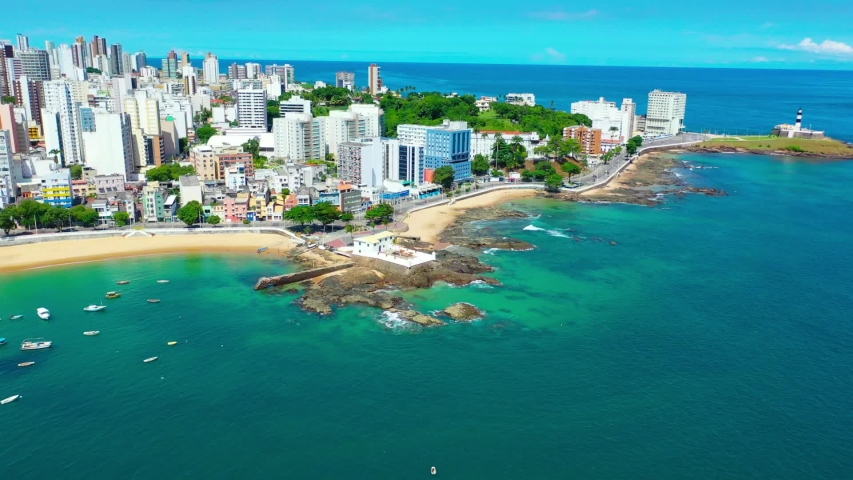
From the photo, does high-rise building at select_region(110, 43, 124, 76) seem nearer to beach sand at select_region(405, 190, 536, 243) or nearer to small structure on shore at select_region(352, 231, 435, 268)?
beach sand at select_region(405, 190, 536, 243)

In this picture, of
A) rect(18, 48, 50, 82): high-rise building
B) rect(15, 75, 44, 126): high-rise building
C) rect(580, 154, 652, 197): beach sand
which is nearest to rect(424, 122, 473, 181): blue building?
rect(580, 154, 652, 197): beach sand

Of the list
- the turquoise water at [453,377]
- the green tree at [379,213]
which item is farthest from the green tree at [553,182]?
the turquoise water at [453,377]

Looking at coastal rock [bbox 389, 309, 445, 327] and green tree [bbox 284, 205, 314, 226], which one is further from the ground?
green tree [bbox 284, 205, 314, 226]

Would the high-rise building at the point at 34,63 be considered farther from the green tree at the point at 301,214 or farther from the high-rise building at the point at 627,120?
the high-rise building at the point at 627,120

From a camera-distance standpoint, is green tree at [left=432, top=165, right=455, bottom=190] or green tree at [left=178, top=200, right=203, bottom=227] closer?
green tree at [left=178, top=200, right=203, bottom=227]

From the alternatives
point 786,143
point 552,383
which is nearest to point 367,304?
point 552,383

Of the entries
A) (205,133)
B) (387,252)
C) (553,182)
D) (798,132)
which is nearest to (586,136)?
(553,182)

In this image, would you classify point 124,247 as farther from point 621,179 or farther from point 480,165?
point 621,179
